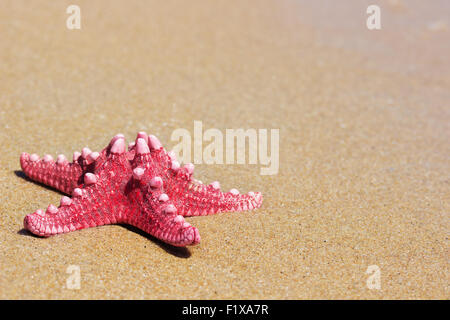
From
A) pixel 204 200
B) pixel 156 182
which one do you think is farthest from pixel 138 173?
pixel 204 200

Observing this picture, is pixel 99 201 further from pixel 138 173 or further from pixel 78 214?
pixel 138 173

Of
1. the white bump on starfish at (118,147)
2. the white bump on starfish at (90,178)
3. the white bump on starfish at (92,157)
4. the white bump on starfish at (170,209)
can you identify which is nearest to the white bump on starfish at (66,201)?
the white bump on starfish at (90,178)

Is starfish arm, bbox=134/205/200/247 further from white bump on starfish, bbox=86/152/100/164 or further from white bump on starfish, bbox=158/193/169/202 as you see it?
white bump on starfish, bbox=86/152/100/164

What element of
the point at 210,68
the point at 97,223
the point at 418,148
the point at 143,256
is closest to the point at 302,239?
the point at 143,256

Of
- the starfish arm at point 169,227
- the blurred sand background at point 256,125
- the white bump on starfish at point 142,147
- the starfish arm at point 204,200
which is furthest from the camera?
the starfish arm at point 204,200

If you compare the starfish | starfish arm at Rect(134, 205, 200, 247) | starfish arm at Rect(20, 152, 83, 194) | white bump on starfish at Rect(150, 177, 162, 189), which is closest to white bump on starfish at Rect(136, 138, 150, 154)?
the starfish

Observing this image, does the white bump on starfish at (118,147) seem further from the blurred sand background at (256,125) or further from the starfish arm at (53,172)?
the blurred sand background at (256,125)
